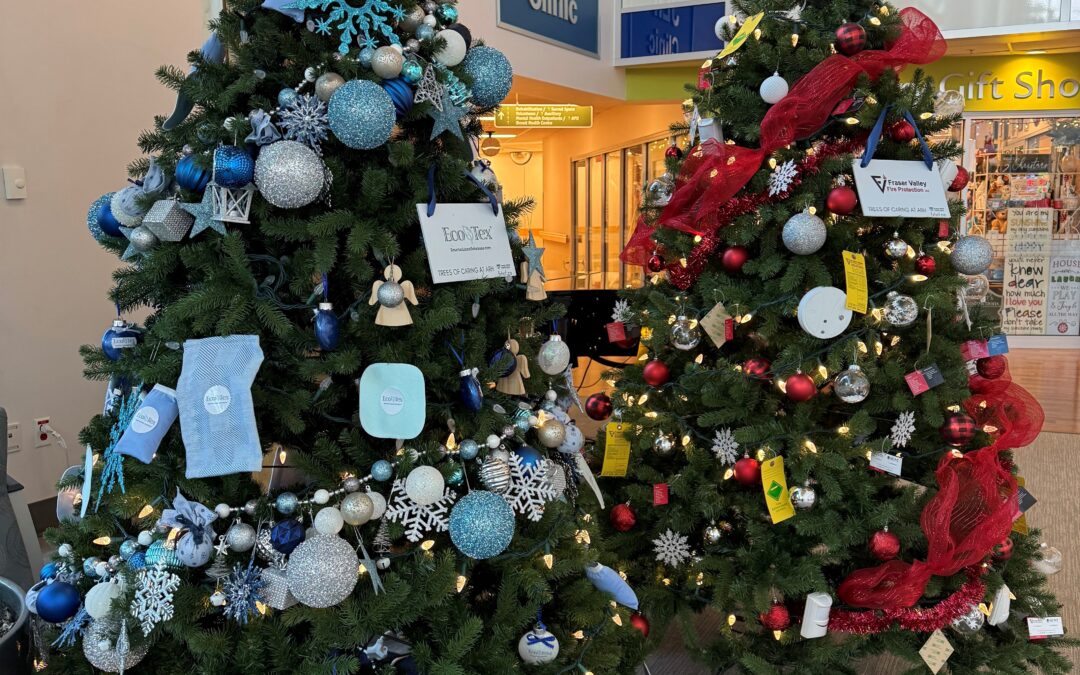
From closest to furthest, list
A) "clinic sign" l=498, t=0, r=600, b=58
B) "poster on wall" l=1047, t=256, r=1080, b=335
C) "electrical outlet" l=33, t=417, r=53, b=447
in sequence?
"electrical outlet" l=33, t=417, r=53, b=447
"clinic sign" l=498, t=0, r=600, b=58
"poster on wall" l=1047, t=256, r=1080, b=335

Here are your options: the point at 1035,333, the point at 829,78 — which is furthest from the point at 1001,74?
the point at 829,78

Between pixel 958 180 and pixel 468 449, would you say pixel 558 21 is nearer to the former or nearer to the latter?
pixel 958 180

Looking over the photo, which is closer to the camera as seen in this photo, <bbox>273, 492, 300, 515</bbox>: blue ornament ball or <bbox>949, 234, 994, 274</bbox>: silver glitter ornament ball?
<bbox>273, 492, 300, 515</bbox>: blue ornament ball

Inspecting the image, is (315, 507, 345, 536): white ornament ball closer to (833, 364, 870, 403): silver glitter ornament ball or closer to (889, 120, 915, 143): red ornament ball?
(833, 364, 870, 403): silver glitter ornament ball

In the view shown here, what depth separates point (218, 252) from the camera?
47.3 inches

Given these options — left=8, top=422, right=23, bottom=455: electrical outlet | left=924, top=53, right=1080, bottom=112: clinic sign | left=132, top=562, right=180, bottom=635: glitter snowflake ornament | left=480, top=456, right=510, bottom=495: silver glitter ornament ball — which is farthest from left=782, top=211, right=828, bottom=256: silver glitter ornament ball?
left=924, top=53, right=1080, bottom=112: clinic sign

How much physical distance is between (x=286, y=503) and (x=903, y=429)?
5.38ft

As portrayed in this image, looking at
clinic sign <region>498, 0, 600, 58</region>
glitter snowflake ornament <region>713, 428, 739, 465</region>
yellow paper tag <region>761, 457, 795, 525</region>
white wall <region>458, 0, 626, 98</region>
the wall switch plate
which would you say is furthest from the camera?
clinic sign <region>498, 0, 600, 58</region>

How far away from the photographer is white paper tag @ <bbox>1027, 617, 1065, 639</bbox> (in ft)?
6.63

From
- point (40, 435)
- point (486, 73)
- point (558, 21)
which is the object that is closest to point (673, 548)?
point (486, 73)

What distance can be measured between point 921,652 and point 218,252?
1931 millimetres

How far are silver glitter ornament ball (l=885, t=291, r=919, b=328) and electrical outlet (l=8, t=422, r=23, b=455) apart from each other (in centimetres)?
342

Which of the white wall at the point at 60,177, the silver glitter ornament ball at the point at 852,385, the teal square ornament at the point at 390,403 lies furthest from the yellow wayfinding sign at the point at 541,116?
the teal square ornament at the point at 390,403

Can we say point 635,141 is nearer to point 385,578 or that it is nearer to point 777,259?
point 777,259
